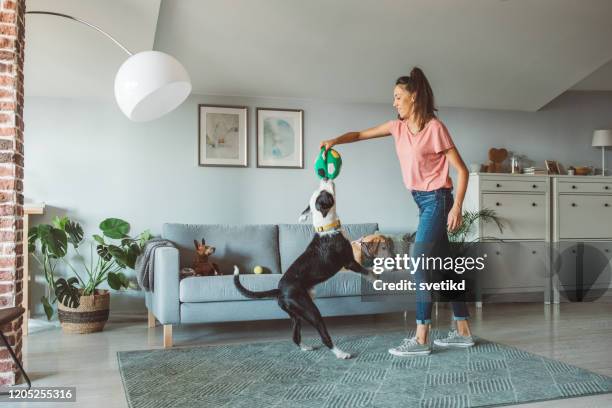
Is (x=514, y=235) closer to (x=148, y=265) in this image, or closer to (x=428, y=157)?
(x=428, y=157)

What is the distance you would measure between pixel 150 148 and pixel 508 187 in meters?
3.19

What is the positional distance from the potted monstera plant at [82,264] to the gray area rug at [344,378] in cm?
83

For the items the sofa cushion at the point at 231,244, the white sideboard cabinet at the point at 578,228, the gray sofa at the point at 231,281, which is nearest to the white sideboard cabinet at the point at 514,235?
the white sideboard cabinet at the point at 578,228

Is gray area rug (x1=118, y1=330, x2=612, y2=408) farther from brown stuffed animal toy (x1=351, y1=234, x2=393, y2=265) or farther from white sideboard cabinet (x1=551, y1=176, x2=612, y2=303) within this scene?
white sideboard cabinet (x1=551, y1=176, x2=612, y2=303)

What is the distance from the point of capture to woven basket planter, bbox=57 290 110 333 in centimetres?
394

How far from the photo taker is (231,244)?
4402mm

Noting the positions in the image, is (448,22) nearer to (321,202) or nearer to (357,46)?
(357,46)

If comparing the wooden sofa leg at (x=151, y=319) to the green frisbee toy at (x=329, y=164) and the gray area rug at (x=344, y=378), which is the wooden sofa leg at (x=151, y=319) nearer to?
the gray area rug at (x=344, y=378)

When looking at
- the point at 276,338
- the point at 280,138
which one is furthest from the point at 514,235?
the point at 276,338

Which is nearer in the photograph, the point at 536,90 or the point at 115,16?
the point at 115,16

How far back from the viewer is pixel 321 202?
308cm

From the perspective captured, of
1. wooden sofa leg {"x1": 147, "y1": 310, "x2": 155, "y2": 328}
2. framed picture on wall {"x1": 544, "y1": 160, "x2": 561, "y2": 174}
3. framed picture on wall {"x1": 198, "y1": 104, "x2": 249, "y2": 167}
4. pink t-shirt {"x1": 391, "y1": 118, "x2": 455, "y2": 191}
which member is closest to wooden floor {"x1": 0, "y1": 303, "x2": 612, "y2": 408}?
wooden sofa leg {"x1": 147, "y1": 310, "x2": 155, "y2": 328}

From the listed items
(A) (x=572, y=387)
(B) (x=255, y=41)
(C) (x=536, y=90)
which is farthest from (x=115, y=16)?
(C) (x=536, y=90)

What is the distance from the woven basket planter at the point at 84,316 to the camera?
394 cm
